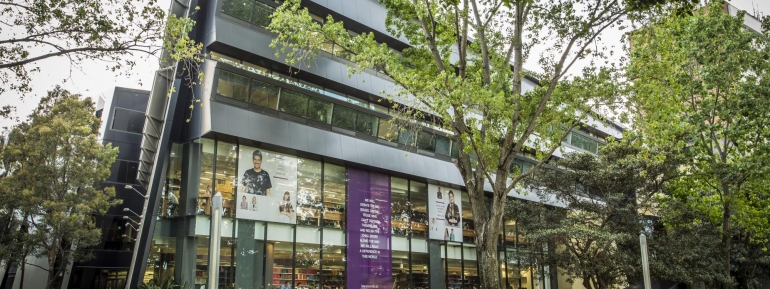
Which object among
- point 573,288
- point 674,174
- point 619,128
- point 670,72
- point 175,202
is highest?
point 619,128

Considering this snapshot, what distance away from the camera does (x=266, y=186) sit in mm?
18734

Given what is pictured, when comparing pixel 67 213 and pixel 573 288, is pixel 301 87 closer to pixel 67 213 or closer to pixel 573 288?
pixel 67 213

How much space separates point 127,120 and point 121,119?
0.33m

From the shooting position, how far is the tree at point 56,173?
25.7 metres

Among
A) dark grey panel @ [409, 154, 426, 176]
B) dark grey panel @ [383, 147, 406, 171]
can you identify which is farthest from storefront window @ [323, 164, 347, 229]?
dark grey panel @ [409, 154, 426, 176]

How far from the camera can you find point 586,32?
13.7m

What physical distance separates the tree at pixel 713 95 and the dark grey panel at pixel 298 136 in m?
10.6

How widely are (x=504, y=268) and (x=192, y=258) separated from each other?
53.3 feet

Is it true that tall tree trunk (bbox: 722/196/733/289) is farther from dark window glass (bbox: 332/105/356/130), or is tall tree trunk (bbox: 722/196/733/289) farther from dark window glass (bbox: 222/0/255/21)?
dark window glass (bbox: 222/0/255/21)

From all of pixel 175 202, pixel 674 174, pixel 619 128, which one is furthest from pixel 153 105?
pixel 619 128

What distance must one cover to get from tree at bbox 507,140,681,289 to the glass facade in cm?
577

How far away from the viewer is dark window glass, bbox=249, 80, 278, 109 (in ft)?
61.4

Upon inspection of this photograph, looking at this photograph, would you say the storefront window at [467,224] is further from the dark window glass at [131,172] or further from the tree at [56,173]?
the dark window glass at [131,172]

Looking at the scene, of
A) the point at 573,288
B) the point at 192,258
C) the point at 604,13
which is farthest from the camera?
the point at 573,288
